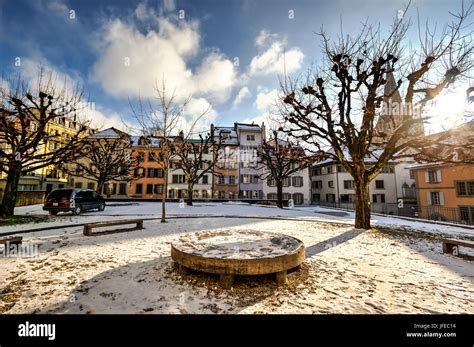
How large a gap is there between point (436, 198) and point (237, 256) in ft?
109

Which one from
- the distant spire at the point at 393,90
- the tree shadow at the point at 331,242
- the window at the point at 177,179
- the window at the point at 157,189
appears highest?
the distant spire at the point at 393,90

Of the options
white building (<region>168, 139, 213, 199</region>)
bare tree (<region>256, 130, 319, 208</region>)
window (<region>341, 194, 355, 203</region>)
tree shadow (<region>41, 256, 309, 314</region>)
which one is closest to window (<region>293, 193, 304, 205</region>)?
window (<region>341, 194, 355, 203</region>)

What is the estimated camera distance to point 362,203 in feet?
35.6

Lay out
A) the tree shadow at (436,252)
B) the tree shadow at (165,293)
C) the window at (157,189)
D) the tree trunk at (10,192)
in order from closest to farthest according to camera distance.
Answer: the tree shadow at (165,293) < the tree shadow at (436,252) < the tree trunk at (10,192) < the window at (157,189)

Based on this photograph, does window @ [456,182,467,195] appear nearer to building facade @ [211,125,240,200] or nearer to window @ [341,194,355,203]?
window @ [341,194,355,203]

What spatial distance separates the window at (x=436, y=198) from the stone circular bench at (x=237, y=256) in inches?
1209

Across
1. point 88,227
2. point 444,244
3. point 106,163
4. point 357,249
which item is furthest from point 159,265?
point 106,163

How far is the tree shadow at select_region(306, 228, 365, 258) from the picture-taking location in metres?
6.55

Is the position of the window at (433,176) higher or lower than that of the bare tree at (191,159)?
lower

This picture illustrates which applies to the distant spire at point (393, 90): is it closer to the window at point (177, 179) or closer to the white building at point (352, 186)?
the white building at point (352, 186)

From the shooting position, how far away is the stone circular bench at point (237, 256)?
3.78 metres

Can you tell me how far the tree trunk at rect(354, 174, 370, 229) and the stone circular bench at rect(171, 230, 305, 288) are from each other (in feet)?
23.5

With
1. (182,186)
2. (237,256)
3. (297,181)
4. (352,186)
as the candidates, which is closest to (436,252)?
(237,256)

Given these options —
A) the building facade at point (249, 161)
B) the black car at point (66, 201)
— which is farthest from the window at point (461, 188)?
the black car at point (66, 201)
